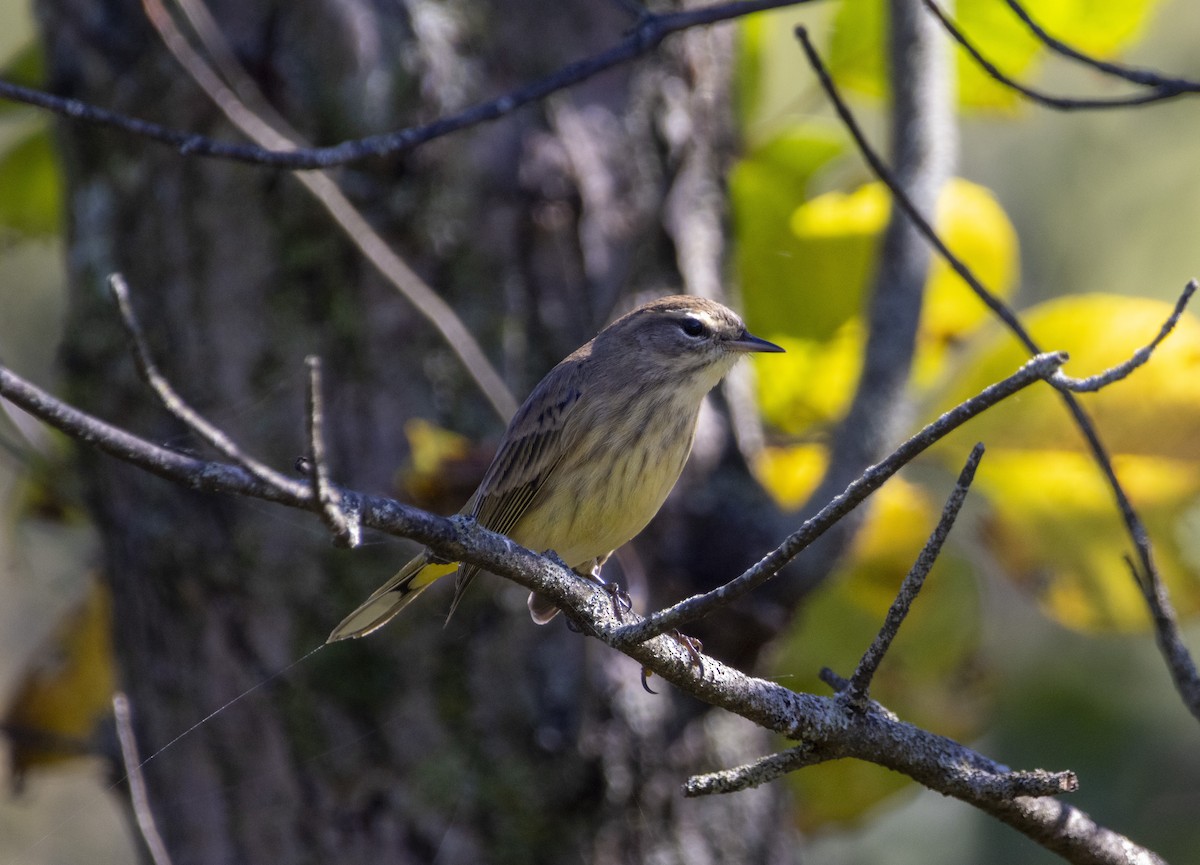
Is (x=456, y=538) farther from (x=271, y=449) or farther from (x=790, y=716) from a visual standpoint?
(x=271, y=449)

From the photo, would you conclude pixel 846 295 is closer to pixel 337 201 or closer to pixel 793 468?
pixel 793 468

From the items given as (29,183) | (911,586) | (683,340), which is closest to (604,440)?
(683,340)

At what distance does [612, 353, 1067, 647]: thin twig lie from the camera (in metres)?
1.36

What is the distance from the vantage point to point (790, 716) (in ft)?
5.46

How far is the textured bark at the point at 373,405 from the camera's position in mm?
3115

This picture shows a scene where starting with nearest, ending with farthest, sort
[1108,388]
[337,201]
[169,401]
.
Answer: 1. [169,401]
2. [1108,388]
3. [337,201]

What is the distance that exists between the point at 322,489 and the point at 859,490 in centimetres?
60

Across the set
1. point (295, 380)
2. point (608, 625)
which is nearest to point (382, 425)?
point (295, 380)

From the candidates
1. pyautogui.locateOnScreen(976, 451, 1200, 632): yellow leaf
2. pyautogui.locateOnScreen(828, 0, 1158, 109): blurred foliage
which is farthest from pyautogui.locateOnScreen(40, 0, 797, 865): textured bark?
pyautogui.locateOnScreen(976, 451, 1200, 632): yellow leaf

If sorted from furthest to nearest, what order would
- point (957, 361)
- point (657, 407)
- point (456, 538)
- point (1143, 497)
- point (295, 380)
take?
point (957, 361) < point (295, 380) < point (1143, 497) < point (657, 407) < point (456, 538)

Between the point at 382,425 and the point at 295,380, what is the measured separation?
253 millimetres

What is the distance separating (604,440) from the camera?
2631 mm

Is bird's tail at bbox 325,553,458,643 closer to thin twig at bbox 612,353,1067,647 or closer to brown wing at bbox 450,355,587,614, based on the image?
brown wing at bbox 450,355,587,614

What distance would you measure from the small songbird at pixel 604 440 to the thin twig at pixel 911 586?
84cm
